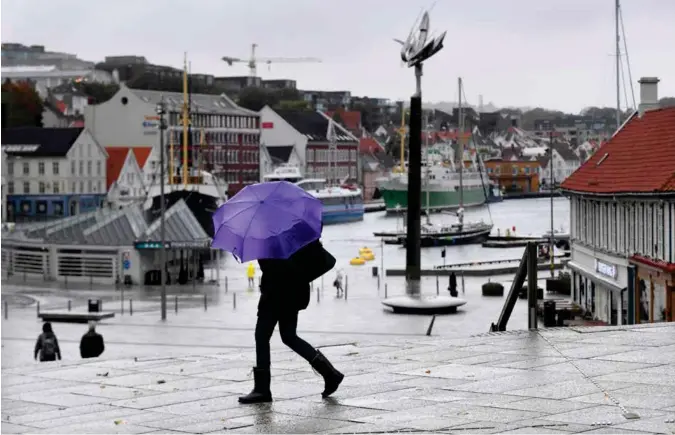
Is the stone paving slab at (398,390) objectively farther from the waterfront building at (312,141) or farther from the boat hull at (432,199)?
the waterfront building at (312,141)

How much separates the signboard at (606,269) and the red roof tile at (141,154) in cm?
9573

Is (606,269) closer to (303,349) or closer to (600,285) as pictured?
(600,285)

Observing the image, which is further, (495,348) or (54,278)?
(54,278)

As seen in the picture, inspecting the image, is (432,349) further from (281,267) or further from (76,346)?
(76,346)

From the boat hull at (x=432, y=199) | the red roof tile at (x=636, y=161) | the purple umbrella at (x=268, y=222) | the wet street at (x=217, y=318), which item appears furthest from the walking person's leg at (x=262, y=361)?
the boat hull at (x=432, y=199)

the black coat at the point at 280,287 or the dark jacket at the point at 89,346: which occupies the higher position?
the black coat at the point at 280,287

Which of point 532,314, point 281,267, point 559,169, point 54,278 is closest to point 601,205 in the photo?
point 532,314

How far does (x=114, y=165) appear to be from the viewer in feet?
411

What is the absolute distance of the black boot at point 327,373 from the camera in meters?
9.46

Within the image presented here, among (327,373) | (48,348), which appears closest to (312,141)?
(48,348)

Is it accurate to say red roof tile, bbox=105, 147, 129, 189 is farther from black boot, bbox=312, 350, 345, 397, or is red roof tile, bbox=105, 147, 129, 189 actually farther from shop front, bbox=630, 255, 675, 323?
black boot, bbox=312, 350, 345, 397

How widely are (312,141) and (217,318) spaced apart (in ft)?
457

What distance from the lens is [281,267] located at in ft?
30.7

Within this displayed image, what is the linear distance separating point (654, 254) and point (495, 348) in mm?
17646
